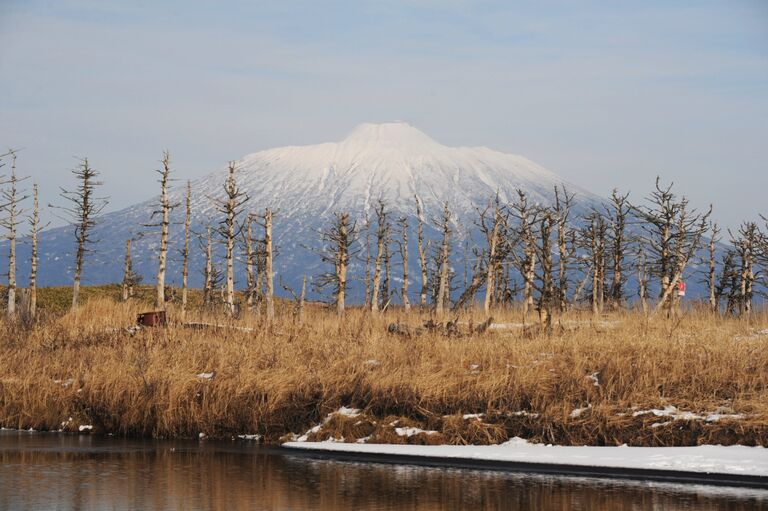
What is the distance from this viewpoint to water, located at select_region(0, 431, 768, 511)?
460 inches

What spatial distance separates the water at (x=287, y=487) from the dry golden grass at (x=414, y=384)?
2.61 metres

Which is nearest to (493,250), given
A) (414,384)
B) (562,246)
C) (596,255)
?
(562,246)

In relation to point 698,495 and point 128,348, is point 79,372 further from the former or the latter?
point 698,495

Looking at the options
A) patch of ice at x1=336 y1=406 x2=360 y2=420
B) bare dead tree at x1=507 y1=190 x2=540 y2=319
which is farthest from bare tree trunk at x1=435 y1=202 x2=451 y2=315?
patch of ice at x1=336 y1=406 x2=360 y2=420

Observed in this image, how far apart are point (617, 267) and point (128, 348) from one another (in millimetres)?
32011

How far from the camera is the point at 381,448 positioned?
55.1ft

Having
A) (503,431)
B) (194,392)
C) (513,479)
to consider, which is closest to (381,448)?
(503,431)

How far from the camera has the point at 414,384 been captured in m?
18.3

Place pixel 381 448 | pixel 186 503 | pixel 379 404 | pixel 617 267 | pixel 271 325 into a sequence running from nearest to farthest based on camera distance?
pixel 186 503 < pixel 381 448 < pixel 379 404 < pixel 271 325 < pixel 617 267

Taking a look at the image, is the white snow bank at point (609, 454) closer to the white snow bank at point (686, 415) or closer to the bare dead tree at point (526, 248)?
the white snow bank at point (686, 415)

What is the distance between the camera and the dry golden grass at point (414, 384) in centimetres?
1700

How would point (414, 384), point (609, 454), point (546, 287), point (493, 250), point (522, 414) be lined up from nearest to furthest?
1. point (609, 454)
2. point (522, 414)
3. point (414, 384)
4. point (546, 287)
5. point (493, 250)

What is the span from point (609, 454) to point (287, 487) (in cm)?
545

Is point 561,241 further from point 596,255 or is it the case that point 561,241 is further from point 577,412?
point 577,412
